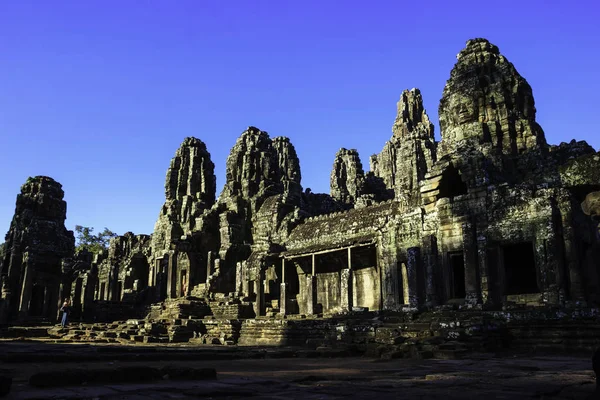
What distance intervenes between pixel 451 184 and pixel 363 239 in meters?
7.81

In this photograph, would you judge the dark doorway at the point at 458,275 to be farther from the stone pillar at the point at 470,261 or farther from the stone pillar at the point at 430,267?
the stone pillar at the point at 470,261

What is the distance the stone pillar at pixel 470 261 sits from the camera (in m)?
17.8

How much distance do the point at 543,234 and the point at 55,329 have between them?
77.6ft

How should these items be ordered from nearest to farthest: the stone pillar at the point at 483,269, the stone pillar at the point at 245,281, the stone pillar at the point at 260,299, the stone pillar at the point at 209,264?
the stone pillar at the point at 483,269 → the stone pillar at the point at 260,299 → the stone pillar at the point at 245,281 → the stone pillar at the point at 209,264

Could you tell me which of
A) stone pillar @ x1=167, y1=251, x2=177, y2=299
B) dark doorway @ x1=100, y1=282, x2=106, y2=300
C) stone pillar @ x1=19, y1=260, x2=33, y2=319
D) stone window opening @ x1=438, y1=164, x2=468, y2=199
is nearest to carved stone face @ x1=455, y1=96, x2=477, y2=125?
stone window opening @ x1=438, y1=164, x2=468, y2=199

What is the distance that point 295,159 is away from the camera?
68750 millimetres

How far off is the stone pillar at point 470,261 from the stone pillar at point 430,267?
139 cm

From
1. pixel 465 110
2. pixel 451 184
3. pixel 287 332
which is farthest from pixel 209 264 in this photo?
pixel 465 110

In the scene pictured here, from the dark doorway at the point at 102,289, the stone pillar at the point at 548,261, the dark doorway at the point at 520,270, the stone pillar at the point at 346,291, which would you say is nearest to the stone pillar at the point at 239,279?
the stone pillar at the point at 346,291

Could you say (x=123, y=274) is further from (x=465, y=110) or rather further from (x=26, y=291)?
(x=465, y=110)

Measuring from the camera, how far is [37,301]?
41.9 meters

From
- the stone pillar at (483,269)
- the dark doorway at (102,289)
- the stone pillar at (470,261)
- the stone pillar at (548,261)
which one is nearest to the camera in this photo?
the stone pillar at (548,261)

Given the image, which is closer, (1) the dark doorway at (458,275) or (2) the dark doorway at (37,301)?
(1) the dark doorway at (458,275)

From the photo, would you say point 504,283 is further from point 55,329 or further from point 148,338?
point 55,329
